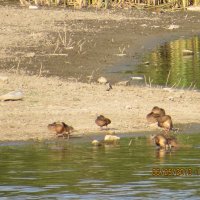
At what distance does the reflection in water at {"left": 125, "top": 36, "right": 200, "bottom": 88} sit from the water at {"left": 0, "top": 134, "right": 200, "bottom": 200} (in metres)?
6.10

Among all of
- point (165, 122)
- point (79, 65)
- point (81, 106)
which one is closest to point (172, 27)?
point (79, 65)

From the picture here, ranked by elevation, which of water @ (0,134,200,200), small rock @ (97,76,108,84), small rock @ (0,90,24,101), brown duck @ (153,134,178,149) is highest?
small rock @ (0,90,24,101)

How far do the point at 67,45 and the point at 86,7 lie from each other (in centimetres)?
868

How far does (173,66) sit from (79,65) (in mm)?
2367

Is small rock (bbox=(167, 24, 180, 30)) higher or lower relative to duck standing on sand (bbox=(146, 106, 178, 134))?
higher

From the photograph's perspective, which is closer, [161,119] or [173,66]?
[161,119]

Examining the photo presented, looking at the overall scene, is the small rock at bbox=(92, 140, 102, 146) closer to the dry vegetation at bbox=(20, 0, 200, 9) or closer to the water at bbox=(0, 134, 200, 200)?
the water at bbox=(0, 134, 200, 200)

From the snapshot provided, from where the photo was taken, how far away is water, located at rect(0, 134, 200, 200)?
29.9 feet

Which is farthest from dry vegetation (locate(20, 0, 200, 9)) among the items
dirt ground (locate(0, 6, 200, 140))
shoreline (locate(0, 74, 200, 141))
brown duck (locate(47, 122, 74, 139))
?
brown duck (locate(47, 122, 74, 139))

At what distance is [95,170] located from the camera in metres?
10.2

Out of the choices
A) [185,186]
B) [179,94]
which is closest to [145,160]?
[185,186]

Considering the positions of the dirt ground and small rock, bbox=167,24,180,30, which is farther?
small rock, bbox=167,24,180,30
